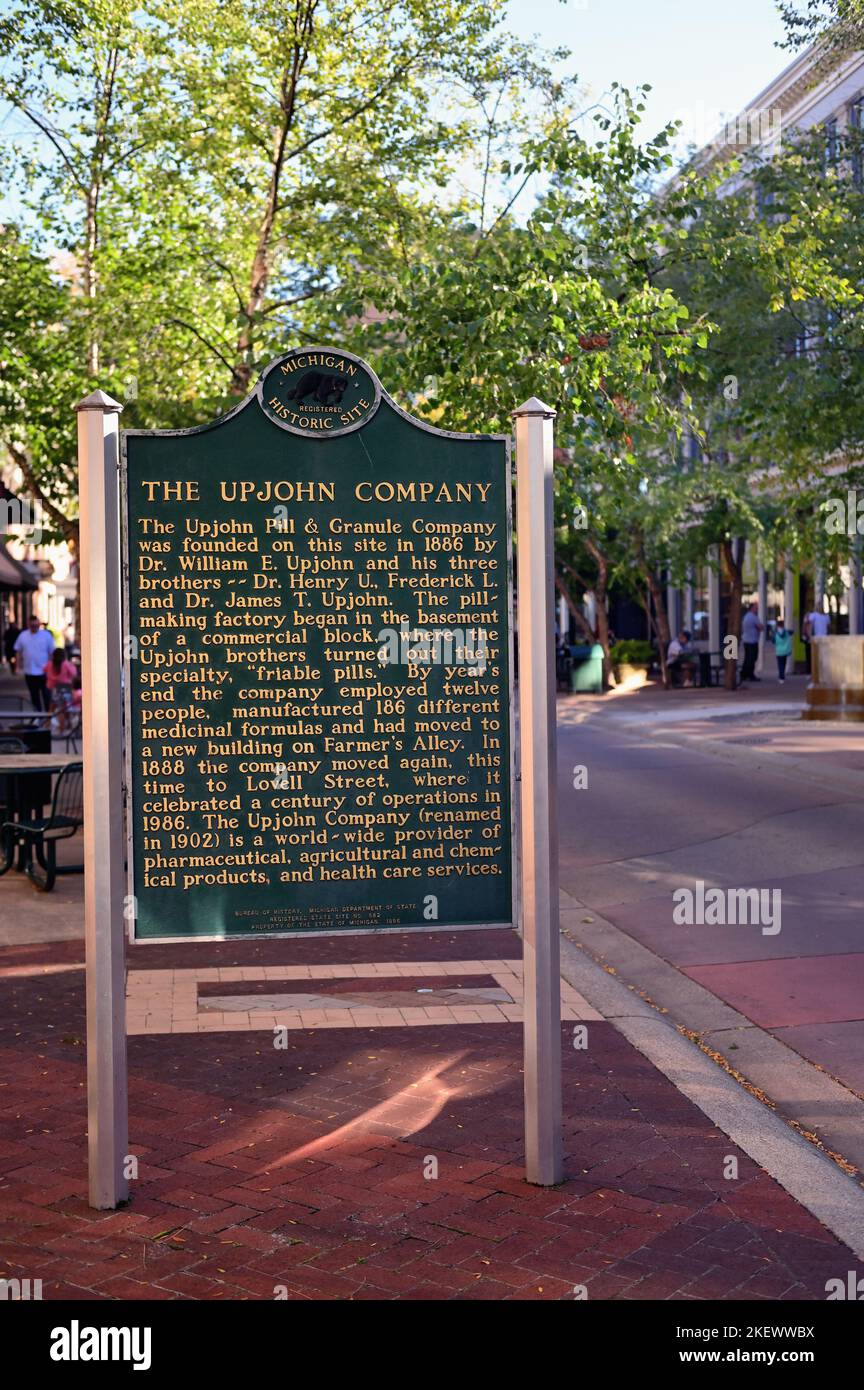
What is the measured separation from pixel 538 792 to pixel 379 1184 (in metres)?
1.44

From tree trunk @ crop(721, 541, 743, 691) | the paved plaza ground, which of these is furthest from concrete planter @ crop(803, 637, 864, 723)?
the paved plaza ground

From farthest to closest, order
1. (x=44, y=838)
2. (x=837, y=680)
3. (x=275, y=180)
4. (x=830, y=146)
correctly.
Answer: (x=837, y=680) → (x=830, y=146) → (x=275, y=180) → (x=44, y=838)

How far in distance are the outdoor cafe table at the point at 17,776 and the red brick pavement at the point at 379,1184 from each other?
14.9 ft

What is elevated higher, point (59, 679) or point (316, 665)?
point (316, 665)

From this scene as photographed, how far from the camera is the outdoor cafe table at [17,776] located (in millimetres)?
11688

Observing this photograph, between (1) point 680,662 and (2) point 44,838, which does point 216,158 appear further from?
(1) point 680,662

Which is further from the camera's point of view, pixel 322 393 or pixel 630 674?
pixel 630 674

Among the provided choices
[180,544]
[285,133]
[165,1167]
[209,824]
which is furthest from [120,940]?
[285,133]

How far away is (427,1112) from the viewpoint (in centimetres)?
598

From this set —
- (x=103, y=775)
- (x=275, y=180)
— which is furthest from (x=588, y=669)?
(x=103, y=775)

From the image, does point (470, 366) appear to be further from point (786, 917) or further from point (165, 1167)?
point (165, 1167)

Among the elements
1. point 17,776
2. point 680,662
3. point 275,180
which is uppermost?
point 275,180

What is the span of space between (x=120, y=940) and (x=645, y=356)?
8.50 m

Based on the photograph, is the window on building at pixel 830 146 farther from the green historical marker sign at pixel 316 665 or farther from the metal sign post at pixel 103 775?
the metal sign post at pixel 103 775
